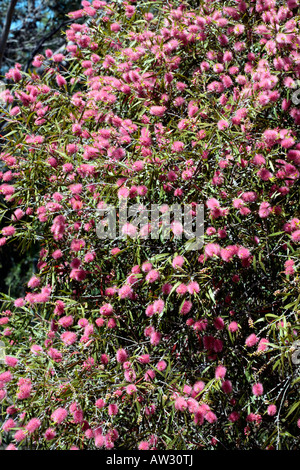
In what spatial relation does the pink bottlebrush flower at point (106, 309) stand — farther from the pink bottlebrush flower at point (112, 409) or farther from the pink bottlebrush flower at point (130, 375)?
the pink bottlebrush flower at point (112, 409)

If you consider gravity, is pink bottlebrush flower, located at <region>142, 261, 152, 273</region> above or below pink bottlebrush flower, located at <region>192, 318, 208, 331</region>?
above

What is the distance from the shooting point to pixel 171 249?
2.23 metres

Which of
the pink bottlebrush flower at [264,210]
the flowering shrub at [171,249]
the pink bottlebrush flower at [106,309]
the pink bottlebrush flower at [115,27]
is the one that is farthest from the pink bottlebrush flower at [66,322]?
the pink bottlebrush flower at [115,27]

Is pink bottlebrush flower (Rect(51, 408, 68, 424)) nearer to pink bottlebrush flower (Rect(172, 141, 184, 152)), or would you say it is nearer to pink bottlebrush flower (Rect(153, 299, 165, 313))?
pink bottlebrush flower (Rect(153, 299, 165, 313))

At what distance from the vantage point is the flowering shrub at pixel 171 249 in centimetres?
193

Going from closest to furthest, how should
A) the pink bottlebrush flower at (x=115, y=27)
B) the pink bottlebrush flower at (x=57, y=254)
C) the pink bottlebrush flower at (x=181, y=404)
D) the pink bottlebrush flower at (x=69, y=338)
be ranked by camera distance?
1. the pink bottlebrush flower at (x=181, y=404)
2. the pink bottlebrush flower at (x=69, y=338)
3. the pink bottlebrush flower at (x=57, y=254)
4. the pink bottlebrush flower at (x=115, y=27)

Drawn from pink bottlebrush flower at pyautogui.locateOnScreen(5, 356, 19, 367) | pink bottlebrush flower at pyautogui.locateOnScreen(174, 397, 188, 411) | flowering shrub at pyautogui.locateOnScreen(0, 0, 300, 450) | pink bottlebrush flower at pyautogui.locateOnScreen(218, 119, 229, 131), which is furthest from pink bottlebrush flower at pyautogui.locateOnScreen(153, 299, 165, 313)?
pink bottlebrush flower at pyautogui.locateOnScreen(218, 119, 229, 131)

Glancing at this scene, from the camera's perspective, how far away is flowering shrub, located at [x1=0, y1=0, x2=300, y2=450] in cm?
193

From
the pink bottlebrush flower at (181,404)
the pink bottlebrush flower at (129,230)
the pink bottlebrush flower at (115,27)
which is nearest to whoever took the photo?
the pink bottlebrush flower at (181,404)

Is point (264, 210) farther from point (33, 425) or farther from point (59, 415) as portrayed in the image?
point (33, 425)

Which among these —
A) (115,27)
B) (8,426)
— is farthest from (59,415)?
(115,27)

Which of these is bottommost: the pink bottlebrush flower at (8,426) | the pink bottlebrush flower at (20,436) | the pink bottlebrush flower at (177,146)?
the pink bottlebrush flower at (8,426)

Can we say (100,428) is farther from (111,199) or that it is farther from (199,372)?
(111,199)

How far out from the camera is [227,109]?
2117mm
